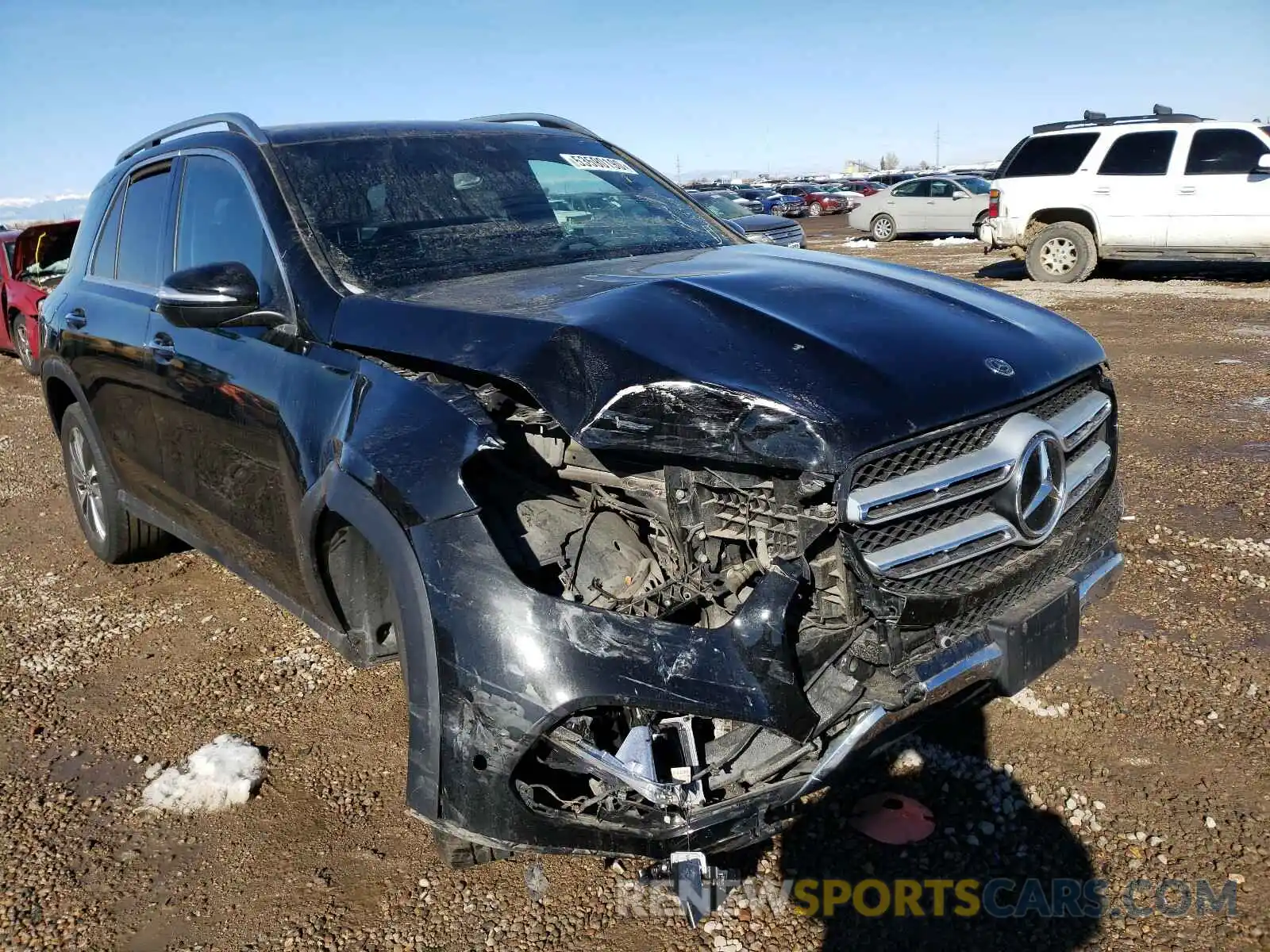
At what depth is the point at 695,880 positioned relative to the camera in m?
2.07

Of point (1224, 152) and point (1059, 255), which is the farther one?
point (1059, 255)

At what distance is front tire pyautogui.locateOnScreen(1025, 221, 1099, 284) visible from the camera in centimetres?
1335

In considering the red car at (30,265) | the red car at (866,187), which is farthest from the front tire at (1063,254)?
the red car at (866,187)

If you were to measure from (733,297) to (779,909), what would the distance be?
1.52 metres

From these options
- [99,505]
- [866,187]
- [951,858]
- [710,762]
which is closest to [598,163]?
[710,762]

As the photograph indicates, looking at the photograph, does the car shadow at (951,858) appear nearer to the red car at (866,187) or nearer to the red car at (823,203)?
the red car at (823,203)

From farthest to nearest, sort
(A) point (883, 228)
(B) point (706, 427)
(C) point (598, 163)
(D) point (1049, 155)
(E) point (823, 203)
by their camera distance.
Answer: (E) point (823, 203) < (A) point (883, 228) < (D) point (1049, 155) < (C) point (598, 163) < (B) point (706, 427)

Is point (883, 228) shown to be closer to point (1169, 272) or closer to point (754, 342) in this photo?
point (1169, 272)

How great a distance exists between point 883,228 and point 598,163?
847 inches

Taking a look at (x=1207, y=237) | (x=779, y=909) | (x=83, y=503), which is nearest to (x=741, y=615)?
(x=779, y=909)

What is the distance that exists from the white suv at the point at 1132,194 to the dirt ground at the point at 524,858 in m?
9.24

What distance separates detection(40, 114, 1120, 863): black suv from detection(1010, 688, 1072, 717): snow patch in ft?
2.05

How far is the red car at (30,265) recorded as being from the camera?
1022cm

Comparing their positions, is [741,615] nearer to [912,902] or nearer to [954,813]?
[912,902]
